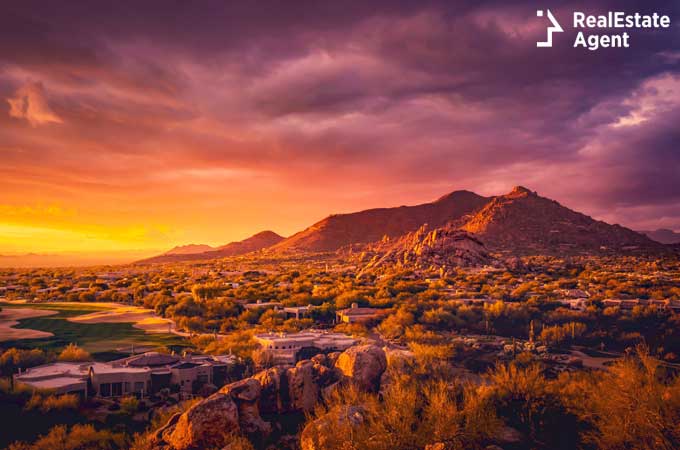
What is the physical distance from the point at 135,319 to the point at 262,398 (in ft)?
101

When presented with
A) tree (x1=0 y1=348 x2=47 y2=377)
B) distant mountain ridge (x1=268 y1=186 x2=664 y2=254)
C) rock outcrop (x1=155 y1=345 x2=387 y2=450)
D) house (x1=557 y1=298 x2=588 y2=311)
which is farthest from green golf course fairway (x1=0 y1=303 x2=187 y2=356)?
distant mountain ridge (x1=268 y1=186 x2=664 y2=254)

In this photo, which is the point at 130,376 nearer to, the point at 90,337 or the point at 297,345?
the point at 297,345

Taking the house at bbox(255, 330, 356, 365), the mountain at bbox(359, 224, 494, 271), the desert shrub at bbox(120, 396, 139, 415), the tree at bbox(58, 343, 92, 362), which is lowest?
the desert shrub at bbox(120, 396, 139, 415)

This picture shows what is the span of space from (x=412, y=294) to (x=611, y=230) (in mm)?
98754

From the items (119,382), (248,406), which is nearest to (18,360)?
(119,382)

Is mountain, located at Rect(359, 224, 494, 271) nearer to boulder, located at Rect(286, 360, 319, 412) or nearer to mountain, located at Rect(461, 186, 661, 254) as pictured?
mountain, located at Rect(461, 186, 661, 254)

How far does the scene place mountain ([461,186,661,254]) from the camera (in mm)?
114562

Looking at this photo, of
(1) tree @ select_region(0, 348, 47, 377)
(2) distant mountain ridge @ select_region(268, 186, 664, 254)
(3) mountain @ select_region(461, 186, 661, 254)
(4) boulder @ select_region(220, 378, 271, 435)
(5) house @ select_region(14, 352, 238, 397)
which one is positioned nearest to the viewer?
(4) boulder @ select_region(220, 378, 271, 435)

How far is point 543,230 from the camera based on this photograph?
125875mm

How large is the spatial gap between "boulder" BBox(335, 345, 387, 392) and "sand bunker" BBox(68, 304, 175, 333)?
23.0 meters

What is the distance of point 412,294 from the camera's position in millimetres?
53469

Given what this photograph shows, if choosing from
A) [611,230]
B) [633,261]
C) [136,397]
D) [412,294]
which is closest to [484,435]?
[136,397]

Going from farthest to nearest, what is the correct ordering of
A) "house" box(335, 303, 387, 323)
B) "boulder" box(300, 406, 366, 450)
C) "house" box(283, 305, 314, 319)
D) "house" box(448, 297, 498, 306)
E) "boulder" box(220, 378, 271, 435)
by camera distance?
"house" box(448, 297, 498, 306), "house" box(283, 305, 314, 319), "house" box(335, 303, 387, 323), "boulder" box(220, 378, 271, 435), "boulder" box(300, 406, 366, 450)

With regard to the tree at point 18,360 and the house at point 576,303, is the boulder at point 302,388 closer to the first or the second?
the tree at point 18,360
